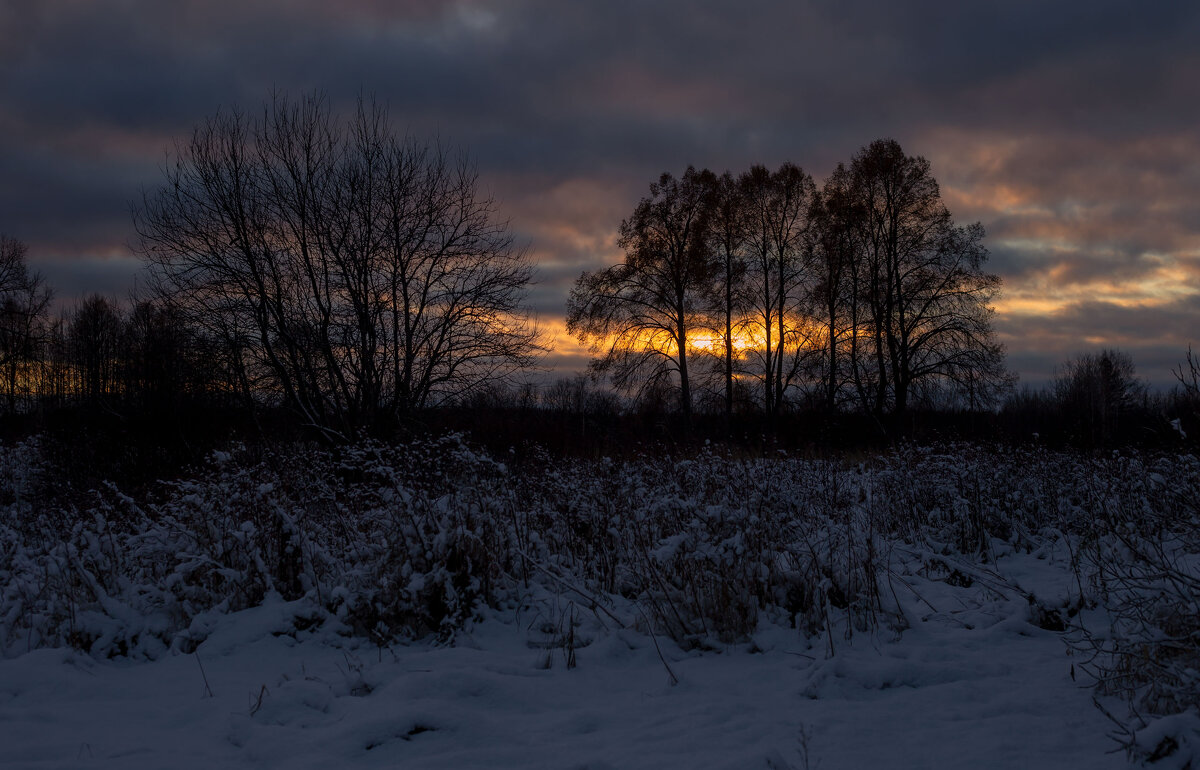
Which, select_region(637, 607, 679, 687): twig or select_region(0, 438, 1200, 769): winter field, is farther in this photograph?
select_region(637, 607, 679, 687): twig

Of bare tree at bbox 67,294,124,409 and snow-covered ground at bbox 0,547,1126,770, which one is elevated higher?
bare tree at bbox 67,294,124,409

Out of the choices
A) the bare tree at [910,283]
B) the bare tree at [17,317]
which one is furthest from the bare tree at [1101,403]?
the bare tree at [17,317]

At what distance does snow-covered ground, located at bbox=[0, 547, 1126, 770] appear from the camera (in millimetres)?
2713

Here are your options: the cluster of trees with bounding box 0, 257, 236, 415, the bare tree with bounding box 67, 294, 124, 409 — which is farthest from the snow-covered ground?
the bare tree with bounding box 67, 294, 124, 409

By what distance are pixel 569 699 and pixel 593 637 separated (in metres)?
0.79

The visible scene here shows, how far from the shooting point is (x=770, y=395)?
2312 centimetres

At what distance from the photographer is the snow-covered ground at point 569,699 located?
271 centimetres

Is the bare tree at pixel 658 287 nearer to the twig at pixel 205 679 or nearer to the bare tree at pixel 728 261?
the bare tree at pixel 728 261

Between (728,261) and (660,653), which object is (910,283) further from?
(660,653)

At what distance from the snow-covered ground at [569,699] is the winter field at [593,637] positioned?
0.02 metres

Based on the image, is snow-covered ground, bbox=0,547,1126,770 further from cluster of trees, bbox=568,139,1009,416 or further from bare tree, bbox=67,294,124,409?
bare tree, bbox=67,294,124,409

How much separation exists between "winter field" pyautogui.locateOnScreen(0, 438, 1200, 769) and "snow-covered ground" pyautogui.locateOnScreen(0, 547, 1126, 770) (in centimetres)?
2

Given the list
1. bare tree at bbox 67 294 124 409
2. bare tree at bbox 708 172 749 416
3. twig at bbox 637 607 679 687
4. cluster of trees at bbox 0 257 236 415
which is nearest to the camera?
twig at bbox 637 607 679 687

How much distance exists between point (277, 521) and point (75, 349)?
47762 millimetres
